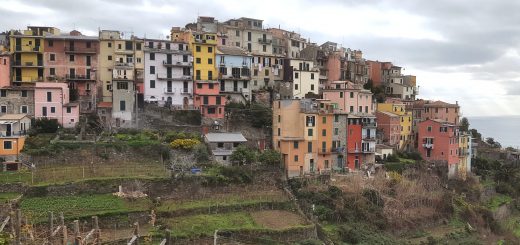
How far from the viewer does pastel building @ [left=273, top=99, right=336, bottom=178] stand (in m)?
47.9

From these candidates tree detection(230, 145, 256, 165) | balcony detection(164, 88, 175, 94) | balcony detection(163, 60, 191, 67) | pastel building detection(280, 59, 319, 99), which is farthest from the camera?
pastel building detection(280, 59, 319, 99)

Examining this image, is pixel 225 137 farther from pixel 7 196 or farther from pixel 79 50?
pixel 79 50

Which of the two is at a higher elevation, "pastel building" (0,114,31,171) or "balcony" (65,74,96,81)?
"balcony" (65,74,96,81)

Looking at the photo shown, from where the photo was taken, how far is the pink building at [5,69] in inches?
1934

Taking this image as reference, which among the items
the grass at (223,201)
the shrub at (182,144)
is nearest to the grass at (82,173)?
the shrub at (182,144)

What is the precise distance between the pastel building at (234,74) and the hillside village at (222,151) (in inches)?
A: 6.6

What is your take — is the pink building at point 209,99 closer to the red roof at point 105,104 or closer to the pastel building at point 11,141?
the red roof at point 105,104

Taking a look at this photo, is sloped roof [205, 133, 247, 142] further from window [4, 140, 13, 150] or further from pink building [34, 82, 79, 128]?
window [4, 140, 13, 150]

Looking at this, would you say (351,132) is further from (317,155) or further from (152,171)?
(152,171)

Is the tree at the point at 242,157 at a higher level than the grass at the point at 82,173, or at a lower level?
higher

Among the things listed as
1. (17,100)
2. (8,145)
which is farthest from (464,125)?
(8,145)

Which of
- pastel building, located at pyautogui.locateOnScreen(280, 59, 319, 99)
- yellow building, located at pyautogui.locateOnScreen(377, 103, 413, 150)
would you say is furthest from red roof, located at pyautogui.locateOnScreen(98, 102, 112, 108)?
yellow building, located at pyautogui.locateOnScreen(377, 103, 413, 150)

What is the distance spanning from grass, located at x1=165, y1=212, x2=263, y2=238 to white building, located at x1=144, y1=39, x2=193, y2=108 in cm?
2059

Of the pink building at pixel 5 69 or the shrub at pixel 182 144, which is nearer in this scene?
the shrub at pixel 182 144
